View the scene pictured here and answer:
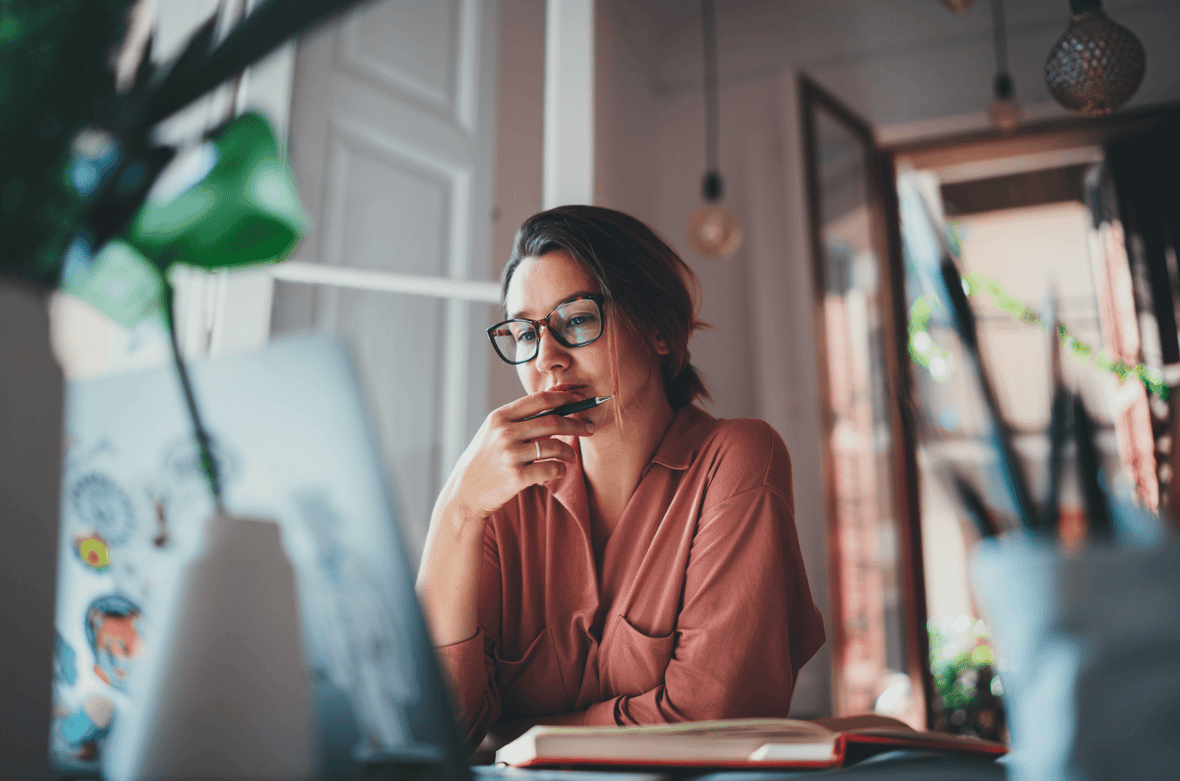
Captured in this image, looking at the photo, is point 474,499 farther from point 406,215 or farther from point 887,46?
point 887,46

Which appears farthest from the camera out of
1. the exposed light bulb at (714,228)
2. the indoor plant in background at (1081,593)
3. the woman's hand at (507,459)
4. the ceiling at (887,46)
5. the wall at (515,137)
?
the ceiling at (887,46)

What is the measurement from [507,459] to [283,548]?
0.65 metres

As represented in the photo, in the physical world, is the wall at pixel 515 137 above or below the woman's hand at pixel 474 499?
above

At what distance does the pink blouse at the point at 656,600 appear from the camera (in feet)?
2.72

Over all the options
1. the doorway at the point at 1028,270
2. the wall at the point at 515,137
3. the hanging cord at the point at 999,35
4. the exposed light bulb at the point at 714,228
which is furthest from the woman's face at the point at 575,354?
the hanging cord at the point at 999,35

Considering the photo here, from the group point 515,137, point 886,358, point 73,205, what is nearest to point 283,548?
point 73,205

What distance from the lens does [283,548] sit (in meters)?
0.31

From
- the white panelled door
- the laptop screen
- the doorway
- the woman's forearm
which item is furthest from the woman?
the doorway

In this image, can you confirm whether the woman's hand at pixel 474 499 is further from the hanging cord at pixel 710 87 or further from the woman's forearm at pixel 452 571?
the hanging cord at pixel 710 87

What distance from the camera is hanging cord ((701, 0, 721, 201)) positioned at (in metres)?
3.97

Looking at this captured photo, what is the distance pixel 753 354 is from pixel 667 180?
3.41ft

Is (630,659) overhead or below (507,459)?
below

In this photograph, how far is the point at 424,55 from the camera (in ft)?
5.86

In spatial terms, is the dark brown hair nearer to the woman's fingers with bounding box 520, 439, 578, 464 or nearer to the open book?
the woman's fingers with bounding box 520, 439, 578, 464
